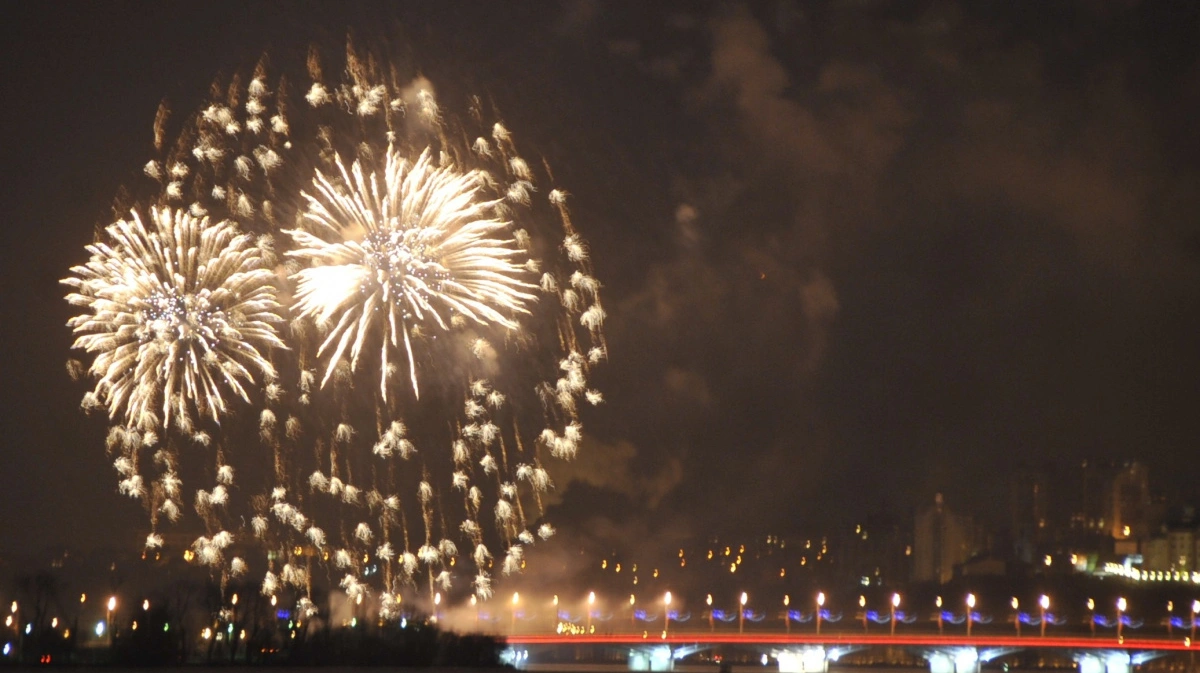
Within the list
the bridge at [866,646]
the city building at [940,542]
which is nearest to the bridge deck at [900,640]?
the bridge at [866,646]

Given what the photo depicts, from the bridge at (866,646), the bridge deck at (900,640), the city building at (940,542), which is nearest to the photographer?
the bridge deck at (900,640)

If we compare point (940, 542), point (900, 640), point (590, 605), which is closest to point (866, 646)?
point (900, 640)

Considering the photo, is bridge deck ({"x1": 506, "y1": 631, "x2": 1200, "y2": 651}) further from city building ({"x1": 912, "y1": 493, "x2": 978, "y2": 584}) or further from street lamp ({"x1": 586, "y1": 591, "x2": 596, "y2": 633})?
city building ({"x1": 912, "y1": 493, "x2": 978, "y2": 584})

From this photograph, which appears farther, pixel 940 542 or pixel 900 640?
pixel 940 542

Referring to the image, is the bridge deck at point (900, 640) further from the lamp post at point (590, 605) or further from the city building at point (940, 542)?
the city building at point (940, 542)

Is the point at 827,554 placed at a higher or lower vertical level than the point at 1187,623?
higher

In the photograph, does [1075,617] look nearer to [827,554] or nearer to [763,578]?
[763,578]

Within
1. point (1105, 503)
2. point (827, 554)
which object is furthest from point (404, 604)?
point (1105, 503)

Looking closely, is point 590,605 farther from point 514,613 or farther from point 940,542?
point 940,542

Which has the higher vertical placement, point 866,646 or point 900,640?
point 900,640
